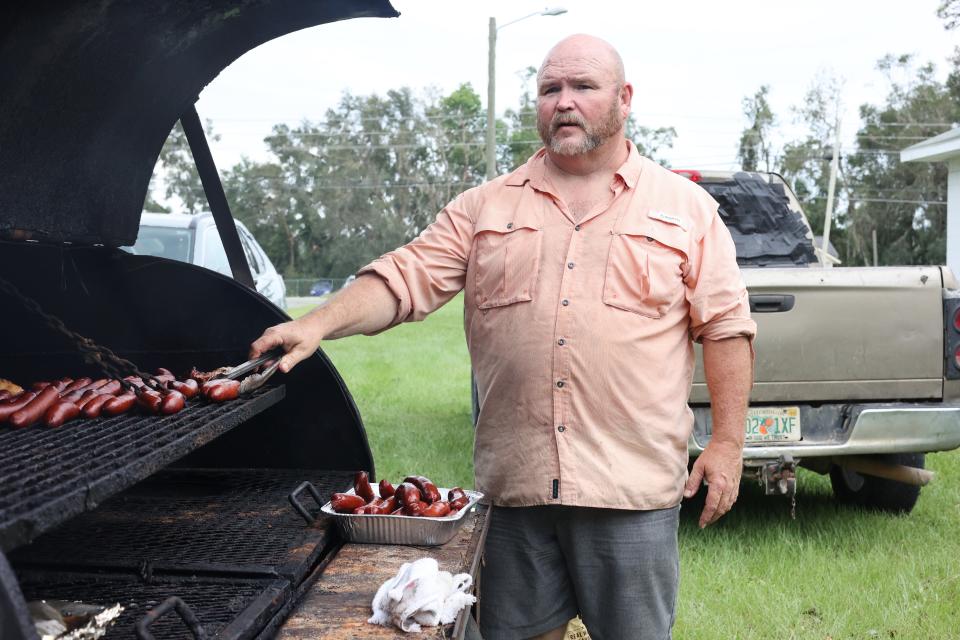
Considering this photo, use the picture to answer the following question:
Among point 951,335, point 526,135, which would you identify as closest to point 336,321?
point 951,335

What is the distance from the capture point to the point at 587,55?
2.95m

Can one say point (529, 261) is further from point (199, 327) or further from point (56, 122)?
point (56, 122)

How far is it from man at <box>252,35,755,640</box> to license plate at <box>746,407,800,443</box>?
205 centimetres

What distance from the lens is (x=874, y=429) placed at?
495 cm

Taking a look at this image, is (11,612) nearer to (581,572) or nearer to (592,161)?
(581,572)

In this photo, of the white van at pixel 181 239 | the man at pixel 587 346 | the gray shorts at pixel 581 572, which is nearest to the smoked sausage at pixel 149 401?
the man at pixel 587 346

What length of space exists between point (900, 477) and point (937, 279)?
119 centimetres

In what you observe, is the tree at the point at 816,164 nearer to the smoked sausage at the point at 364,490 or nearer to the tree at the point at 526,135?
the tree at the point at 526,135

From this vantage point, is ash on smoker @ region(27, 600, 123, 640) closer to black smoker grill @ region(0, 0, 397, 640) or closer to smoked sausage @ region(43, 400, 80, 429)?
black smoker grill @ region(0, 0, 397, 640)

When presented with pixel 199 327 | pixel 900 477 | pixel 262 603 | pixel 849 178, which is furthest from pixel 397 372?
pixel 849 178

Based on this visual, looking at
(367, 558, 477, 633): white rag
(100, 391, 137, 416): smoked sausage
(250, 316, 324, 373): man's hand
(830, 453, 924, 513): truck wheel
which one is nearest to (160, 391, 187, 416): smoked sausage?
(100, 391, 137, 416): smoked sausage

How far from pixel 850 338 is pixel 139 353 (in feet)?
11.6

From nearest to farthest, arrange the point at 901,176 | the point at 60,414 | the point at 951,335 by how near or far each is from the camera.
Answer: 1. the point at 60,414
2. the point at 951,335
3. the point at 901,176

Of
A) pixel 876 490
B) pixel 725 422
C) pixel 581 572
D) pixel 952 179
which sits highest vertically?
pixel 952 179
